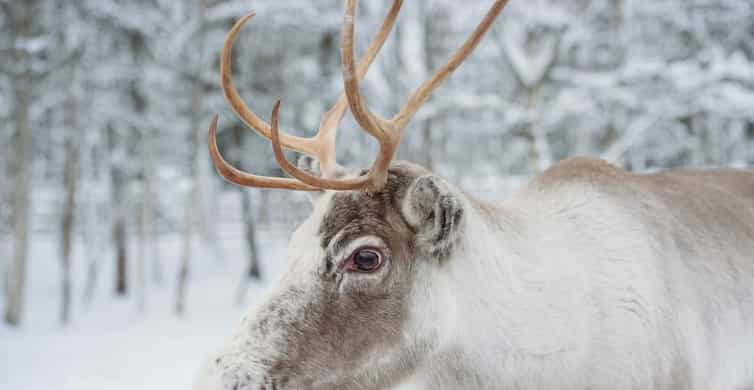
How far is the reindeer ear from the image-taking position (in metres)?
2.00

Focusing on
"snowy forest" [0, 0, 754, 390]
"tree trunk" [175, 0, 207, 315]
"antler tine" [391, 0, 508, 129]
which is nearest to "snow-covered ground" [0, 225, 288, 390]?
"snowy forest" [0, 0, 754, 390]

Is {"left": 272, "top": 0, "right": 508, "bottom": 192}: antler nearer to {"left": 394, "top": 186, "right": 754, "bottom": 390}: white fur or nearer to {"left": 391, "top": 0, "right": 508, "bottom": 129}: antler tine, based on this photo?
{"left": 391, "top": 0, "right": 508, "bottom": 129}: antler tine

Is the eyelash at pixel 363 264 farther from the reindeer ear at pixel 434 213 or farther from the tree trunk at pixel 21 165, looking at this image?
the tree trunk at pixel 21 165

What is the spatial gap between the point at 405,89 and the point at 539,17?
2.88 meters

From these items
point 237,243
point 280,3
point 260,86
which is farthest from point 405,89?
point 237,243

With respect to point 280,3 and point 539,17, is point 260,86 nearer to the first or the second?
point 280,3

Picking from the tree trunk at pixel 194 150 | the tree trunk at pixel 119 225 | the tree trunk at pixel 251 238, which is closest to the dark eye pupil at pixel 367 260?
the tree trunk at pixel 194 150

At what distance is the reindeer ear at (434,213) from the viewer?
2.00 metres

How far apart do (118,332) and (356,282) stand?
8862mm

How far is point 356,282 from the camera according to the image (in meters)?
2.01

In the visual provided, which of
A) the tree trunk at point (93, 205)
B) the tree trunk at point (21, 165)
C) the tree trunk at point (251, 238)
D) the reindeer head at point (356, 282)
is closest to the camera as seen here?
the reindeer head at point (356, 282)

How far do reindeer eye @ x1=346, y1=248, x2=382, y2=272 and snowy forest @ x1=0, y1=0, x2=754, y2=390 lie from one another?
4.77 m

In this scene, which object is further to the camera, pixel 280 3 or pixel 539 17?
pixel 280 3

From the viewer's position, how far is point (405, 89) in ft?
36.5
